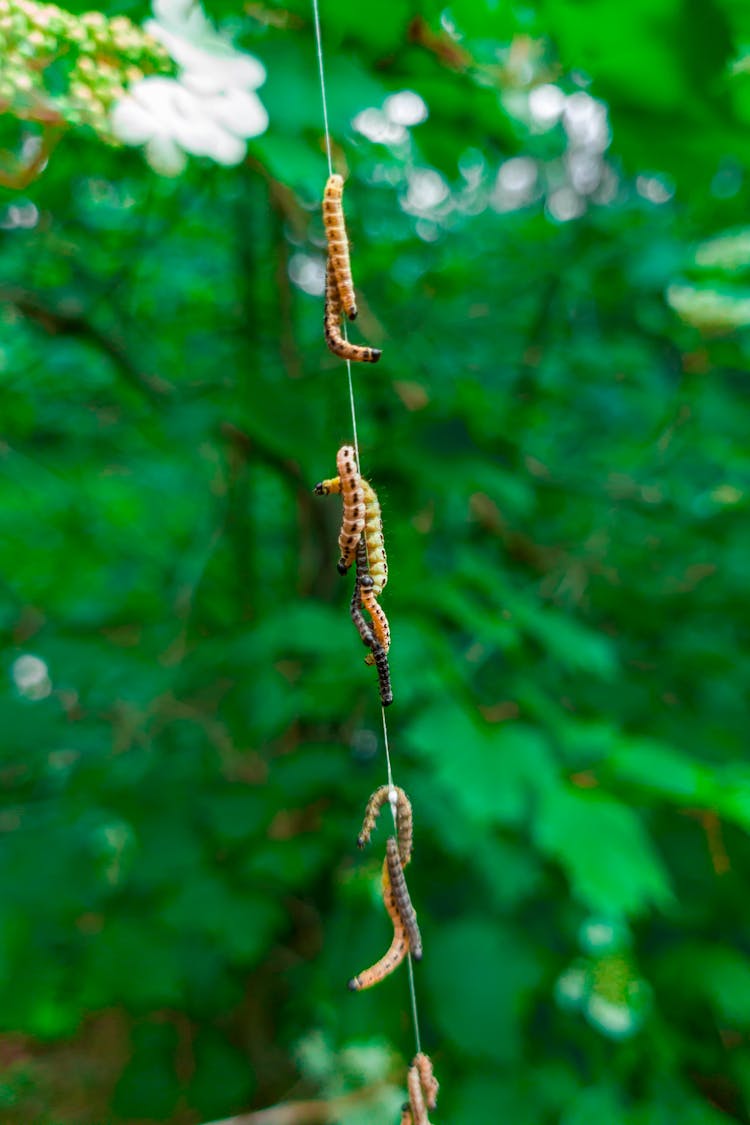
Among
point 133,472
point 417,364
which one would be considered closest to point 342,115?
point 417,364

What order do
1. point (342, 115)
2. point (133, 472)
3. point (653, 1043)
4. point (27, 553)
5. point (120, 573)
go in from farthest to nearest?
point (27, 553), point (120, 573), point (133, 472), point (653, 1043), point (342, 115)

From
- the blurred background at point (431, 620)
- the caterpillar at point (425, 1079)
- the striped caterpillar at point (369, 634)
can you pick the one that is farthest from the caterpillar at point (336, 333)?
the blurred background at point (431, 620)

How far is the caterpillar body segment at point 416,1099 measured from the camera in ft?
1.47

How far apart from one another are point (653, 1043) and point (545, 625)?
1.33 m

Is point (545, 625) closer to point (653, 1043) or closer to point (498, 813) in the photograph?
point (498, 813)

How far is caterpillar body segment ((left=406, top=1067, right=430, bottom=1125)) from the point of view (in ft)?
1.47

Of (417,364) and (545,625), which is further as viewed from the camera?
(417,364)

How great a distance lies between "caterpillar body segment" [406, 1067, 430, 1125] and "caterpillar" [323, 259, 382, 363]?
1.42 feet

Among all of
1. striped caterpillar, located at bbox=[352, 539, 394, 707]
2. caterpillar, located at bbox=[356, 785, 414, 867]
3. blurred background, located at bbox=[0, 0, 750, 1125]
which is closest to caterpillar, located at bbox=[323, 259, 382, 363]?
striped caterpillar, located at bbox=[352, 539, 394, 707]

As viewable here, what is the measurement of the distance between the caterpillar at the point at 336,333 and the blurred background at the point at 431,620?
115 cm

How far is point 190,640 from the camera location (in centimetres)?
286

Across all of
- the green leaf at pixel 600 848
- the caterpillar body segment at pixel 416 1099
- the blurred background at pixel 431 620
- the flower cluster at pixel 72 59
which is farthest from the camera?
the blurred background at pixel 431 620

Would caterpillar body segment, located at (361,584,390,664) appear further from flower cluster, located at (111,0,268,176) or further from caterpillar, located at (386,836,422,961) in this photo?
flower cluster, located at (111,0,268,176)

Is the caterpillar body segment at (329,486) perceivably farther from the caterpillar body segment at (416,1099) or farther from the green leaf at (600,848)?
the green leaf at (600,848)
